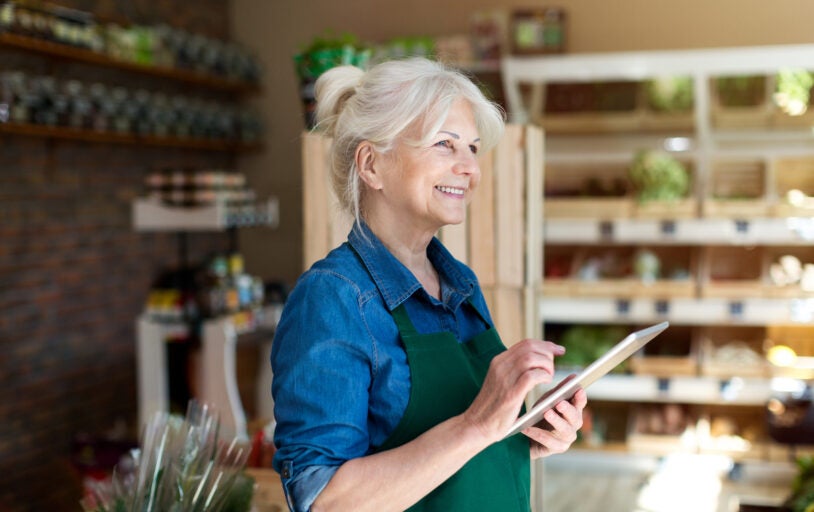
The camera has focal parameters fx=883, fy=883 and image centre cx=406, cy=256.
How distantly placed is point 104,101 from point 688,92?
321 centimetres

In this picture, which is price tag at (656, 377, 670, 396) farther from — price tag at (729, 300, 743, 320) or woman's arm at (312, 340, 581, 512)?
woman's arm at (312, 340, 581, 512)

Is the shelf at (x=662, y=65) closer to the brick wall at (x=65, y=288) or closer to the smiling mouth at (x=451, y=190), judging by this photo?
the brick wall at (x=65, y=288)

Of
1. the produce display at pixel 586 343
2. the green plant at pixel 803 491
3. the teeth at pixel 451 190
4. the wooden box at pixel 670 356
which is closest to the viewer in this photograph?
the teeth at pixel 451 190

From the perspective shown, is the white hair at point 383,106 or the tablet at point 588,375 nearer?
the tablet at point 588,375

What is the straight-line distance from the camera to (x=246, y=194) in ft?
16.1

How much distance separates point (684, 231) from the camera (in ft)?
15.4

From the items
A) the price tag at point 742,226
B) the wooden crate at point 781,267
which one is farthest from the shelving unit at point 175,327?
the wooden crate at point 781,267

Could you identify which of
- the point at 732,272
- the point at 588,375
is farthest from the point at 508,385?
the point at 732,272

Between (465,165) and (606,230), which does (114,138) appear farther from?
(465,165)

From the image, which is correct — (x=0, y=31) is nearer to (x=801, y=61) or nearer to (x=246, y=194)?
(x=246, y=194)

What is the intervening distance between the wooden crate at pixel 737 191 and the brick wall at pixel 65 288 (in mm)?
3392

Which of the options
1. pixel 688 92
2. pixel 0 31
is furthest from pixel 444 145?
pixel 688 92

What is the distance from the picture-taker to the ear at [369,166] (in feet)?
4.77

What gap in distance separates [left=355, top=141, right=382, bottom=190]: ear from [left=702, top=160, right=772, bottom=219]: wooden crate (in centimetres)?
356
